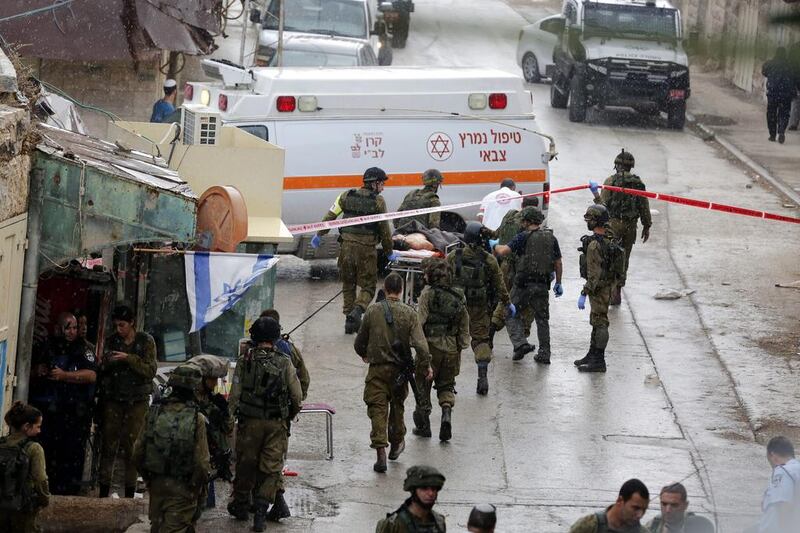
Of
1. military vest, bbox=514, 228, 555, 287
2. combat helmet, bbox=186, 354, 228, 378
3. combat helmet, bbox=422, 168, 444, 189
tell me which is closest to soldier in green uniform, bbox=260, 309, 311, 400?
combat helmet, bbox=186, 354, 228, 378

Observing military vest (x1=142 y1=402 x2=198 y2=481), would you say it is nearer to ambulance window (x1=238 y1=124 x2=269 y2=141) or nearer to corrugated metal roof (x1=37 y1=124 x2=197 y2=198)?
corrugated metal roof (x1=37 y1=124 x2=197 y2=198)

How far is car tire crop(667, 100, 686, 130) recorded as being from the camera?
2689cm

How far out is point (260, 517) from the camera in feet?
26.8

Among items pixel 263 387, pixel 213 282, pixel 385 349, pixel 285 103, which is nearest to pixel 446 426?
pixel 385 349

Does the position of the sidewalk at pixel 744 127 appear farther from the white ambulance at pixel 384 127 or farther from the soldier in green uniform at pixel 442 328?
the soldier in green uniform at pixel 442 328

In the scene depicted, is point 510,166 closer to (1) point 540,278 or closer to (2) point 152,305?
(1) point 540,278

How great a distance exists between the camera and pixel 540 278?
40.7 feet

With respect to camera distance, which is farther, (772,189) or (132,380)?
(772,189)

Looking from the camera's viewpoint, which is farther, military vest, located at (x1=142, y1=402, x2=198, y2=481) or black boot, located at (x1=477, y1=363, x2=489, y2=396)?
black boot, located at (x1=477, y1=363, x2=489, y2=396)

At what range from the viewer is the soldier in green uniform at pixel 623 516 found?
18.4ft

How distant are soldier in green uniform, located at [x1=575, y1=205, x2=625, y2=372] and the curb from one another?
9.57m

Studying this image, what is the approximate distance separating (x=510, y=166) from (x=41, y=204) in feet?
28.6

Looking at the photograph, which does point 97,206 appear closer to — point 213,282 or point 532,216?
point 213,282

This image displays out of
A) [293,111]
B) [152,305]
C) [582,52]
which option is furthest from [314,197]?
[582,52]
